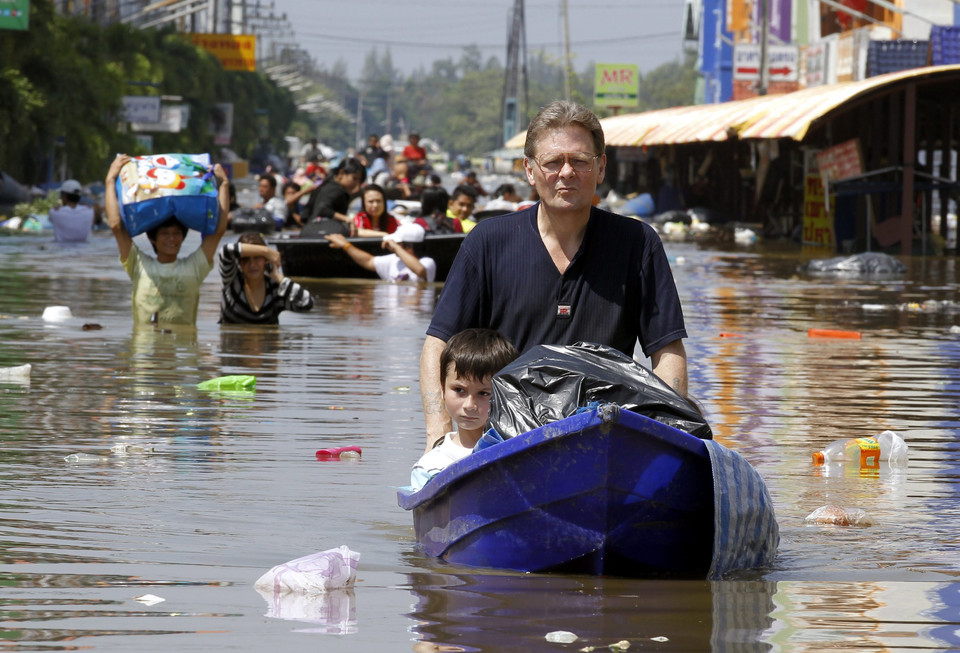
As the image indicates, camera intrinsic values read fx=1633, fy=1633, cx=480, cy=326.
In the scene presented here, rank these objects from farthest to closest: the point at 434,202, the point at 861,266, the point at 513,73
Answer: the point at 513,73 → the point at 861,266 → the point at 434,202

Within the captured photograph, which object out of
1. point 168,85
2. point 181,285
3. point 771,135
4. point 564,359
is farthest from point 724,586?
point 168,85

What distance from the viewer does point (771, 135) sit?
26.1 metres

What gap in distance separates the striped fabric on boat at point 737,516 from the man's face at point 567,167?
0.98 metres

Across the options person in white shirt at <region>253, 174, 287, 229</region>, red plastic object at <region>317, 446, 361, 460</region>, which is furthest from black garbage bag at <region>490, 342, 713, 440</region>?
person in white shirt at <region>253, 174, 287, 229</region>

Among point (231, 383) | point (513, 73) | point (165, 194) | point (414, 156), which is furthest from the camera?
point (513, 73)

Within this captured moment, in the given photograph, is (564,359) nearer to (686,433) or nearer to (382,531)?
(686,433)

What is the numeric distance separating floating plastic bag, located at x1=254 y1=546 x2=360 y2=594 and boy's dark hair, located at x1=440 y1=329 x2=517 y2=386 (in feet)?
2.43

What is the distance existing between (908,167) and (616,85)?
158 ft

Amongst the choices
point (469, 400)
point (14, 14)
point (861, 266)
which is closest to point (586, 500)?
point (469, 400)

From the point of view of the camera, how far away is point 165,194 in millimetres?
12320

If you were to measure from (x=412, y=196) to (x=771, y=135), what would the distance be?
1030 cm

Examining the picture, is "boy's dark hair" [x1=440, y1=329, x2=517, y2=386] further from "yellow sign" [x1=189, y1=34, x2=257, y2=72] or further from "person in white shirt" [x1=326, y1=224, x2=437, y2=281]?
"yellow sign" [x1=189, y1=34, x2=257, y2=72]

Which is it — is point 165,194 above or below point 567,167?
below

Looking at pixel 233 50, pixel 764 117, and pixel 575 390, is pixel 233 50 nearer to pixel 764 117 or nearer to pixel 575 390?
pixel 764 117
